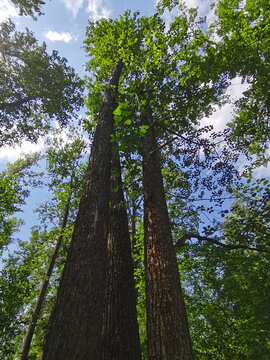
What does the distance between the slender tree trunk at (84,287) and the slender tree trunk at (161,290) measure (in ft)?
2.71

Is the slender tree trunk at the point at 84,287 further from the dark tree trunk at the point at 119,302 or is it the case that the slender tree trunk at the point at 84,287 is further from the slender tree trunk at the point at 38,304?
the slender tree trunk at the point at 38,304

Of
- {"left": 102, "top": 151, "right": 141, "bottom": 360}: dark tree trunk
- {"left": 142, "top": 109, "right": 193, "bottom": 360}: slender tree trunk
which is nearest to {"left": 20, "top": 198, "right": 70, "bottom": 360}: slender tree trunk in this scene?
{"left": 102, "top": 151, "right": 141, "bottom": 360}: dark tree trunk

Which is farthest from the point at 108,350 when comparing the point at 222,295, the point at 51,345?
the point at 222,295

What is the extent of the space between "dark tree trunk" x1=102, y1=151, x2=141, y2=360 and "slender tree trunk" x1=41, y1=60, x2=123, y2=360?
2.39 ft

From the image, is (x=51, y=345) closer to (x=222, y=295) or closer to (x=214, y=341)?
(x=222, y=295)

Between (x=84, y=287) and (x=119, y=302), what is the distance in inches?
69.1

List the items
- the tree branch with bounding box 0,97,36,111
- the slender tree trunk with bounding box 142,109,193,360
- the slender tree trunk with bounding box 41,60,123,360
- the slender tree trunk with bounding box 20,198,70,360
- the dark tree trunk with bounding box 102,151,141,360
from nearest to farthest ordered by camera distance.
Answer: the slender tree trunk with bounding box 41,60,123,360 < the slender tree trunk with bounding box 142,109,193,360 < the dark tree trunk with bounding box 102,151,141,360 < the slender tree trunk with bounding box 20,198,70,360 < the tree branch with bounding box 0,97,36,111

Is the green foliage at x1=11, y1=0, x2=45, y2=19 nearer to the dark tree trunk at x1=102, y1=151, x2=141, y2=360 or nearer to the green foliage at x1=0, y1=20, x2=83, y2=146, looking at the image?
the green foliage at x1=0, y1=20, x2=83, y2=146

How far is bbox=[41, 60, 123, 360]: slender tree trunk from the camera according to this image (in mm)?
1473

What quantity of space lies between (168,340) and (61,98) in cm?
1195

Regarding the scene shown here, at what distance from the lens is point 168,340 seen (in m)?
2.20

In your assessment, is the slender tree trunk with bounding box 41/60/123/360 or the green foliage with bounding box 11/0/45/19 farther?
the green foliage with bounding box 11/0/45/19

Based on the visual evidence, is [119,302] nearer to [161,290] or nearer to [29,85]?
[161,290]

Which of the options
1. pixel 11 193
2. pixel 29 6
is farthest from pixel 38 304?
pixel 29 6
